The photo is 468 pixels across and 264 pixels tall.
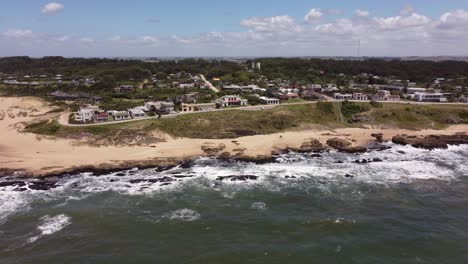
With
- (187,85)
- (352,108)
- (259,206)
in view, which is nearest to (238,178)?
(259,206)

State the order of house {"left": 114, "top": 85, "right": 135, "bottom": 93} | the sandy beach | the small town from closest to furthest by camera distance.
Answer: the sandy beach → the small town → house {"left": 114, "top": 85, "right": 135, "bottom": 93}

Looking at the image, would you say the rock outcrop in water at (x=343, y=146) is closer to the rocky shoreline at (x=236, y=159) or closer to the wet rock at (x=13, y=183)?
the rocky shoreline at (x=236, y=159)

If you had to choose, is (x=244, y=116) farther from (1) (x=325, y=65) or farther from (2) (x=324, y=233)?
(1) (x=325, y=65)

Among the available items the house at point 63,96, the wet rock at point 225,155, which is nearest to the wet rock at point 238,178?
the wet rock at point 225,155

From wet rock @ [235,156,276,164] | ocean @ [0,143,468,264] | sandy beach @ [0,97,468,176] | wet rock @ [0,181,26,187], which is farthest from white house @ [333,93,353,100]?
wet rock @ [0,181,26,187]

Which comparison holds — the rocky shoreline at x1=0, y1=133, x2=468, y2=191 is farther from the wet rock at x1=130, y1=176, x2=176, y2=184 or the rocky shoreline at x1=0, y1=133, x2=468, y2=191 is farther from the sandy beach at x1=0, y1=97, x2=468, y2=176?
the wet rock at x1=130, y1=176, x2=176, y2=184

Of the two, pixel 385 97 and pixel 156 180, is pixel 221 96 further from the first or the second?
pixel 156 180

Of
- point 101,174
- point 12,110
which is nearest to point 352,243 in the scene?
point 101,174
